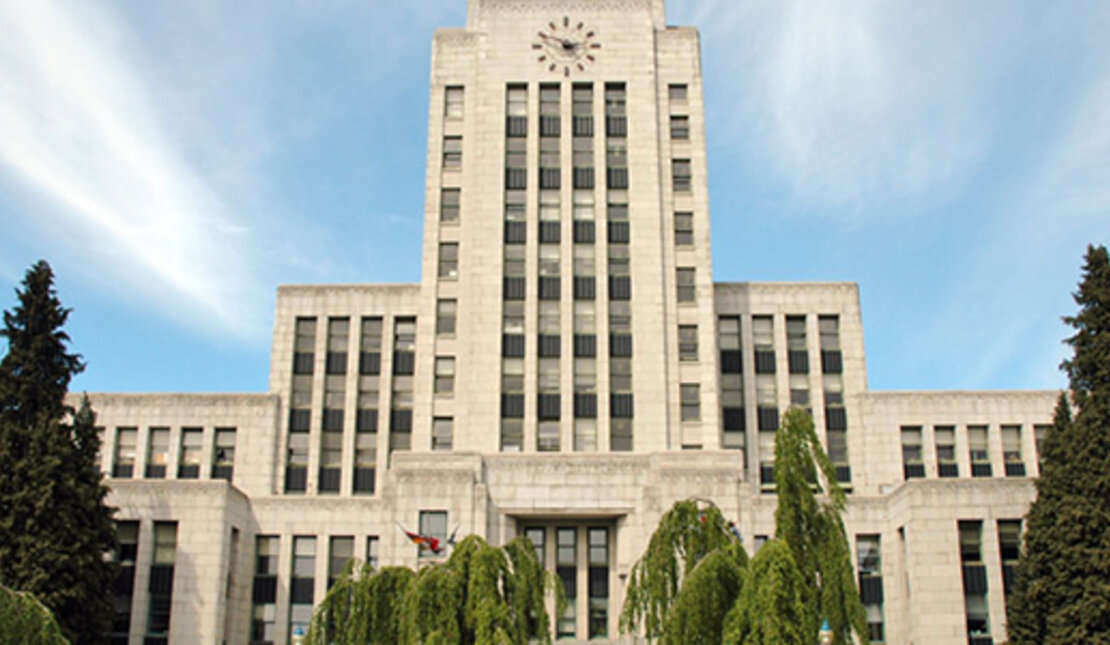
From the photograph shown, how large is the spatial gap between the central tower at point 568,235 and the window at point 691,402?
0.34ft

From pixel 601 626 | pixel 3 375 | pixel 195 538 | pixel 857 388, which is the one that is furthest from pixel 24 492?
pixel 857 388

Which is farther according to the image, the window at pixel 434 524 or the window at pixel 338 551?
the window at pixel 338 551

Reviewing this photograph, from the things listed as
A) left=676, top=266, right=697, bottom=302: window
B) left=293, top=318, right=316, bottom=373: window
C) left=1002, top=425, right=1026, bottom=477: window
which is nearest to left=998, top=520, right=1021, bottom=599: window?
left=1002, top=425, right=1026, bottom=477: window

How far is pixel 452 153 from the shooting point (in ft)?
218

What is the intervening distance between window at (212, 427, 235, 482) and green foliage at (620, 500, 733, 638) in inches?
1606

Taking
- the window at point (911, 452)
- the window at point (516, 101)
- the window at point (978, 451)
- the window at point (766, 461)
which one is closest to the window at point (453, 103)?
the window at point (516, 101)

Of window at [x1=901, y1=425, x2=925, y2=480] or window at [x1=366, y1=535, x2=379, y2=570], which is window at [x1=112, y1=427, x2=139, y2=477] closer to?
window at [x1=366, y1=535, x2=379, y2=570]

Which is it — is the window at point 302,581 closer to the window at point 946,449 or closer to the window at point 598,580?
the window at point 598,580

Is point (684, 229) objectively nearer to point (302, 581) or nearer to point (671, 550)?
point (302, 581)

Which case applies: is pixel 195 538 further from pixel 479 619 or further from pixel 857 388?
pixel 857 388

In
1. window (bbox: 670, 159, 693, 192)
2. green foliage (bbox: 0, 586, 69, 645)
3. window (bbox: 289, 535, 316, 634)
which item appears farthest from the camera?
window (bbox: 670, 159, 693, 192)

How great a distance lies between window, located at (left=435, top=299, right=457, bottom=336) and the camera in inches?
2501

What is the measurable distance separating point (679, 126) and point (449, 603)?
148ft

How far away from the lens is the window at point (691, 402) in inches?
2378
